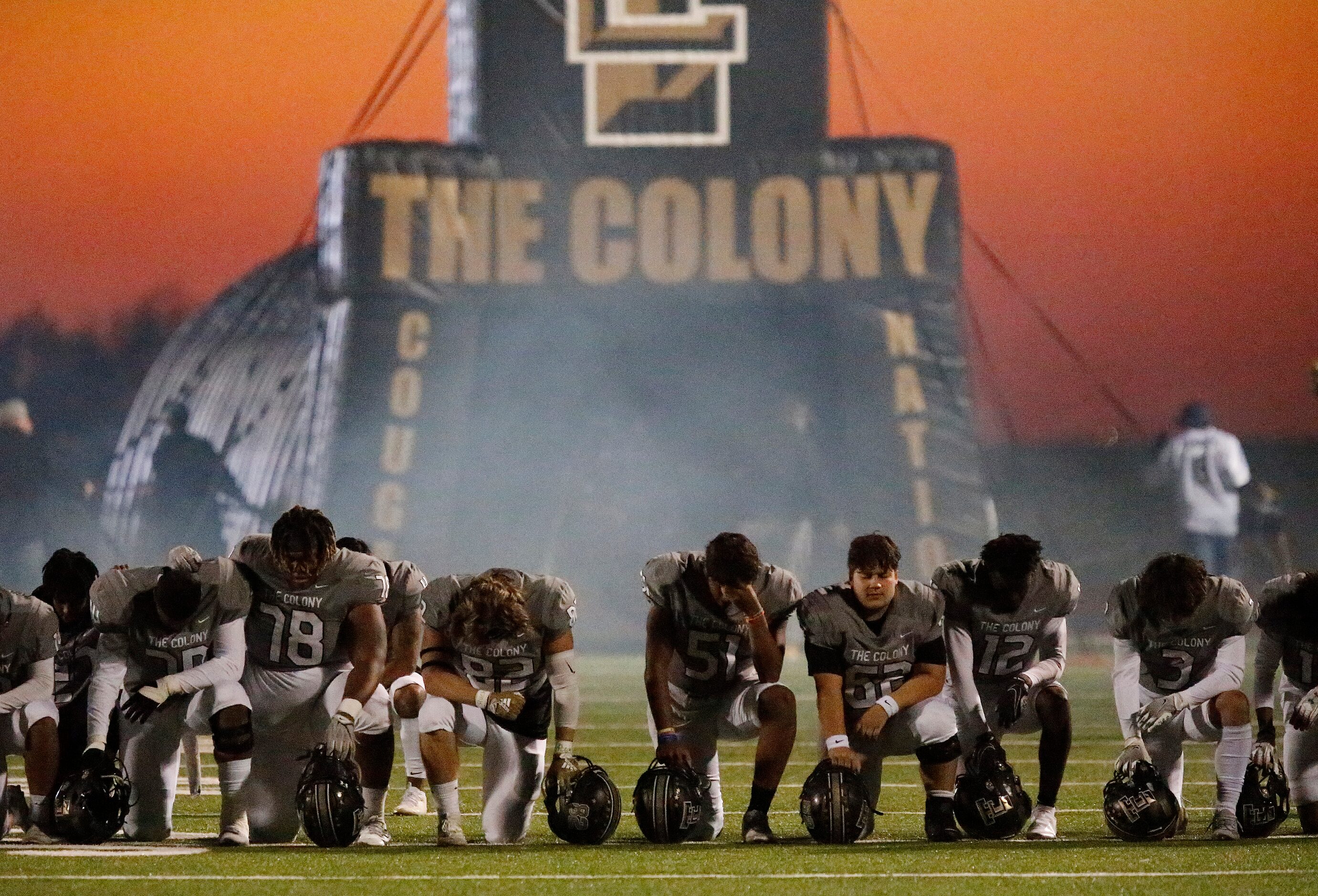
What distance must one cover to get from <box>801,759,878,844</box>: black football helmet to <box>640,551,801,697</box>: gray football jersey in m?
0.59

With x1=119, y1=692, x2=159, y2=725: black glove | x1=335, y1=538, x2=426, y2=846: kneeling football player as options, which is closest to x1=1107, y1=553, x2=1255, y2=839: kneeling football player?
x1=335, y1=538, x2=426, y2=846: kneeling football player

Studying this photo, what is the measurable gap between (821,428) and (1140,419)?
10.1ft

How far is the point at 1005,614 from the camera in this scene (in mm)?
6328

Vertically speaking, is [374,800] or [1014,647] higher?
[1014,647]

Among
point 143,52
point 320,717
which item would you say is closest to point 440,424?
point 143,52

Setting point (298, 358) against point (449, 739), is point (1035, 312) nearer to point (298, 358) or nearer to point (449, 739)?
point (298, 358)

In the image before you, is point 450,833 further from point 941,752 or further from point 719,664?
point 941,752

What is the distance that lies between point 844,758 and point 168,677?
2.01m

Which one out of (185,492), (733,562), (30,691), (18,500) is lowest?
(30,691)

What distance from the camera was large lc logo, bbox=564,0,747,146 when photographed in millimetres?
18984

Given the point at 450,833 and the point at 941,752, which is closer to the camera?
the point at 450,833

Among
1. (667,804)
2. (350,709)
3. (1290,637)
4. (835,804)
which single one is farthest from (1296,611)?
(350,709)

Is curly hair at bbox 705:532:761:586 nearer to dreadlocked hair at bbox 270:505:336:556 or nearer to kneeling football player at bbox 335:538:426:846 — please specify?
kneeling football player at bbox 335:538:426:846

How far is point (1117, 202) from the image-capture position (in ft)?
63.2
